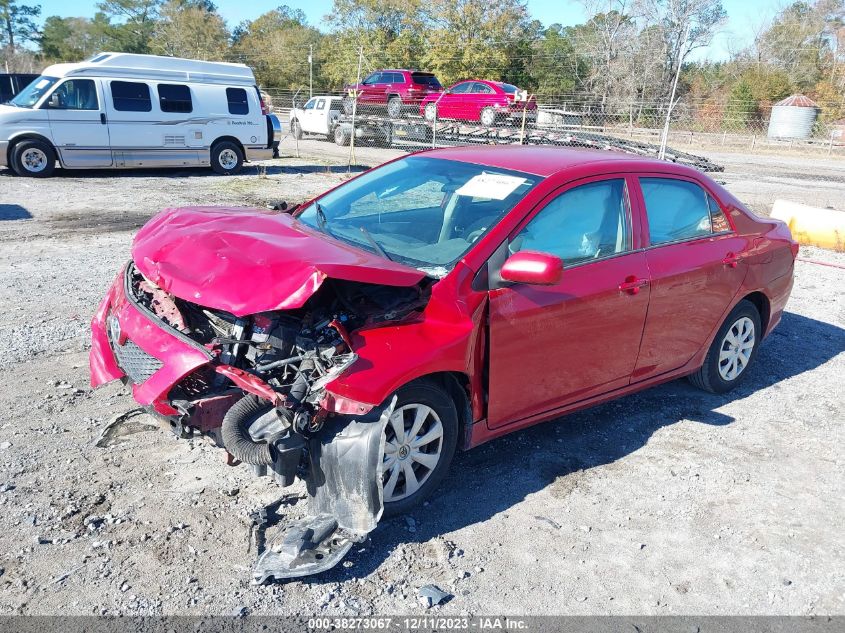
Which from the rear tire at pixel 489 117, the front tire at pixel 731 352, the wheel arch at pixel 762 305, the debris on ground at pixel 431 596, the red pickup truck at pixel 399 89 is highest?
the red pickup truck at pixel 399 89

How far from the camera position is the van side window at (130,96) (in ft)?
47.0

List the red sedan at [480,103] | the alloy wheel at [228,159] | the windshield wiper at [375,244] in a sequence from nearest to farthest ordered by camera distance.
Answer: the windshield wiper at [375,244], the alloy wheel at [228,159], the red sedan at [480,103]

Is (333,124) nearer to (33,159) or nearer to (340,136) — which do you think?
(340,136)

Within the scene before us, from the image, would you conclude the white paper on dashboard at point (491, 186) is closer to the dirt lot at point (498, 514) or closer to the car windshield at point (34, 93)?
the dirt lot at point (498, 514)

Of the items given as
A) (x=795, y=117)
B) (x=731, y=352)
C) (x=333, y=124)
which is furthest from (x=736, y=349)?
(x=795, y=117)

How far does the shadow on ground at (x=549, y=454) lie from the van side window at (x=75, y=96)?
1319 cm

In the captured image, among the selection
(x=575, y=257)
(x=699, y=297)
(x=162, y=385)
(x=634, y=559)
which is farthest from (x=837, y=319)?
(x=162, y=385)

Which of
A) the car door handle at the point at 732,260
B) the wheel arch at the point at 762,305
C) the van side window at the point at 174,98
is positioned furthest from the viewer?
the van side window at the point at 174,98

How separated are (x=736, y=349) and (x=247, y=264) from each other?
3798 millimetres

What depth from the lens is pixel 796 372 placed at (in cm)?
586

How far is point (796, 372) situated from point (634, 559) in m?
3.39

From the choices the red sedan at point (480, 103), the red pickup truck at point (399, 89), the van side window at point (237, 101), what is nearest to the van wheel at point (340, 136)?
the red pickup truck at point (399, 89)

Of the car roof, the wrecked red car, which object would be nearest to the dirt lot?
the wrecked red car

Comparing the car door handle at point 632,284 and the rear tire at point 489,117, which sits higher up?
the rear tire at point 489,117
